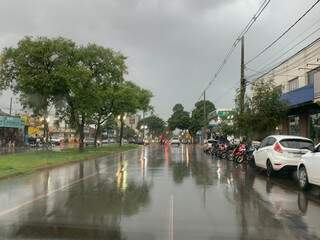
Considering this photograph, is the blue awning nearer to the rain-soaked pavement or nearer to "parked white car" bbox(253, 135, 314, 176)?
"parked white car" bbox(253, 135, 314, 176)

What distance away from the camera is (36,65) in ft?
160

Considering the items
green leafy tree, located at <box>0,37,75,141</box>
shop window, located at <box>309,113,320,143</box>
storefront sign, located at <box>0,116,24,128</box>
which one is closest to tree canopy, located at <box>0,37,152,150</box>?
green leafy tree, located at <box>0,37,75,141</box>

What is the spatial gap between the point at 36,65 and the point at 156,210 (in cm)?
3787

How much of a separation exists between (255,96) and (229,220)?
25322mm

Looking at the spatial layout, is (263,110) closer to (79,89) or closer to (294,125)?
(294,125)

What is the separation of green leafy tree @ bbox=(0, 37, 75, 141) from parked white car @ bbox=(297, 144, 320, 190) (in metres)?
32.0

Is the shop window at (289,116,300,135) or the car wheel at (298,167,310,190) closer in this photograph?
the car wheel at (298,167,310,190)

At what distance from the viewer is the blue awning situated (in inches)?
1280

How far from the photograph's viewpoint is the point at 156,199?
15.3 meters

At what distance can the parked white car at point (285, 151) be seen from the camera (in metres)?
21.9

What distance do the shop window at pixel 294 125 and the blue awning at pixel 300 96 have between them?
364 cm

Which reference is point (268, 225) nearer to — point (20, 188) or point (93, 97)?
point (20, 188)

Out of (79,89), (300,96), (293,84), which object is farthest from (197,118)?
(300,96)

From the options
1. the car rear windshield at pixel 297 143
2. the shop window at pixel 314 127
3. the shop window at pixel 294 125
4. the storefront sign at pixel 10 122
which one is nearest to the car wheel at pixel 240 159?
the shop window at pixel 314 127
